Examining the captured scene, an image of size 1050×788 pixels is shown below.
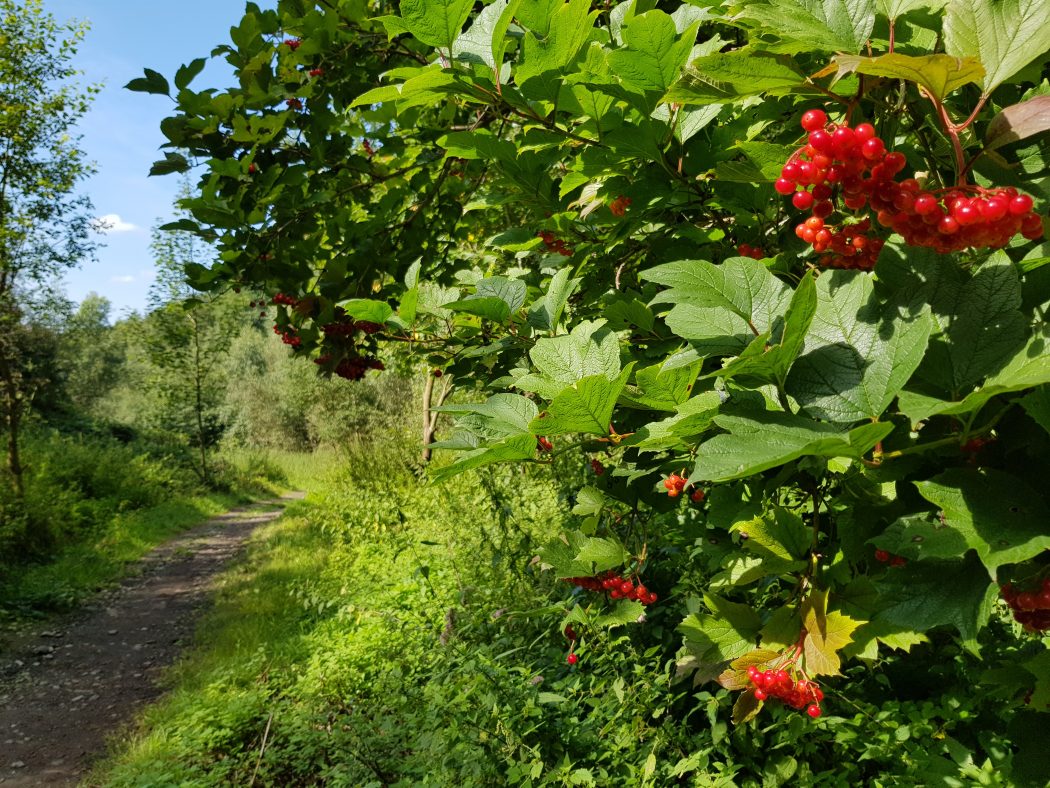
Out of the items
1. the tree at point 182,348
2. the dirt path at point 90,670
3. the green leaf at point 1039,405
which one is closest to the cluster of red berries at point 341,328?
the green leaf at point 1039,405

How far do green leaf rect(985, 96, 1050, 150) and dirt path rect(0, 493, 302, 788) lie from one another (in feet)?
19.5

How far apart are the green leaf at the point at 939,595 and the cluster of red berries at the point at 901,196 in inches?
13.8

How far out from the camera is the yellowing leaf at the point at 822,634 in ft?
3.03

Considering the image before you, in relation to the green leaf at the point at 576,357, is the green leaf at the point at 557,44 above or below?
above

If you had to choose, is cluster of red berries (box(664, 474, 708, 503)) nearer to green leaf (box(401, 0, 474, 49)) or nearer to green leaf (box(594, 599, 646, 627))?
green leaf (box(594, 599, 646, 627))

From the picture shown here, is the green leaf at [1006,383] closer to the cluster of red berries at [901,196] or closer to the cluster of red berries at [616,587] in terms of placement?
the cluster of red berries at [901,196]

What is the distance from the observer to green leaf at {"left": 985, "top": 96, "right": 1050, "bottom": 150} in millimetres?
Result: 644

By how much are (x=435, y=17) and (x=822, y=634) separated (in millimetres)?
1107

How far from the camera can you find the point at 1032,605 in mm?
685

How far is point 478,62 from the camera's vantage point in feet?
3.56

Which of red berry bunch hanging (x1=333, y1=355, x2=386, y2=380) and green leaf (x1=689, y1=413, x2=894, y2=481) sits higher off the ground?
red berry bunch hanging (x1=333, y1=355, x2=386, y2=380)

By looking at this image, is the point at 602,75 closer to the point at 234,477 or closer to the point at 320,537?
the point at 320,537

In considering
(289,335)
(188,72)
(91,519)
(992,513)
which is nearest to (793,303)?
(992,513)

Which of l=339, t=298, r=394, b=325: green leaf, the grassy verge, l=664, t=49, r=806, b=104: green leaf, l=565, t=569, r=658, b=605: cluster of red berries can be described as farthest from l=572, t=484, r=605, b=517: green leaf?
the grassy verge
